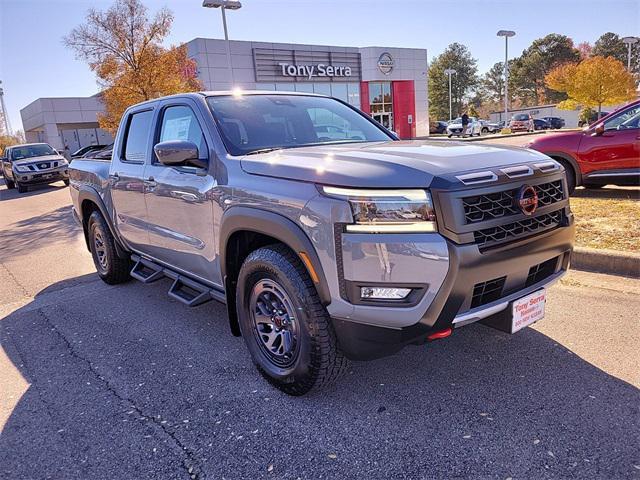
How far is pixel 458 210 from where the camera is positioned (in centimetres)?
222

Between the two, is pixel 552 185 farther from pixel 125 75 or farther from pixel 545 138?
pixel 125 75

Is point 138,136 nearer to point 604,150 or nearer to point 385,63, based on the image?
point 604,150

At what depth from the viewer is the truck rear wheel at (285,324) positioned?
249cm

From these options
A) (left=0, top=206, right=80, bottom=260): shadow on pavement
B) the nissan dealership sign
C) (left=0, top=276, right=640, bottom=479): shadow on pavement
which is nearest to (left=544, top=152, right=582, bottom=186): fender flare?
(left=0, top=276, right=640, bottom=479): shadow on pavement

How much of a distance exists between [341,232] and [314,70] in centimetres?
3410

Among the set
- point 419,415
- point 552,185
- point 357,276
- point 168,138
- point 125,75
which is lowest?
point 419,415

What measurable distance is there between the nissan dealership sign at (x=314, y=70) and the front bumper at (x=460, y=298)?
3287 centimetres

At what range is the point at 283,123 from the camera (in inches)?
141

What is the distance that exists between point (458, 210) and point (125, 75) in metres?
17.1

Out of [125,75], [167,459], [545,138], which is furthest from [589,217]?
[125,75]

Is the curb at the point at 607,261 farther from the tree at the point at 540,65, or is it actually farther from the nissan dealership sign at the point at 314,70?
the tree at the point at 540,65

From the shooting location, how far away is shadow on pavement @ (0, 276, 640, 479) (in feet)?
7.28

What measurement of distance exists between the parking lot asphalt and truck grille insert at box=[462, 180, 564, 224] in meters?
1.08

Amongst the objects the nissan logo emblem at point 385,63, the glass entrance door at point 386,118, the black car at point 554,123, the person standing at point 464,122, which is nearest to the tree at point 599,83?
the person standing at point 464,122
